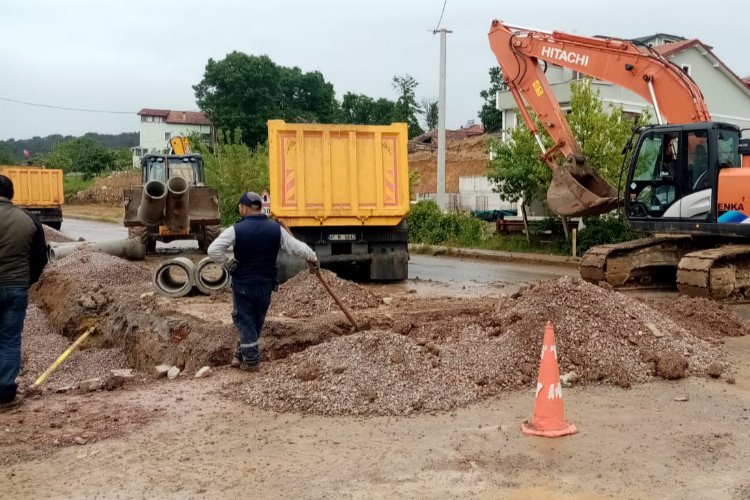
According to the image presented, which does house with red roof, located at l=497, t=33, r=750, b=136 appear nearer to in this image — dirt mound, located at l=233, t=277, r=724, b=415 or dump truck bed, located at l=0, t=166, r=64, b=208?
dump truck bed, located at l=0, t=166, r=64, b=208

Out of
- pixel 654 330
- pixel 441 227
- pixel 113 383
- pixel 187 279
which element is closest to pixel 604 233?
pixel 441 227

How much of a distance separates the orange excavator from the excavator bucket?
2cm

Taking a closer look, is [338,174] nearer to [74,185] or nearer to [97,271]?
[97,271]

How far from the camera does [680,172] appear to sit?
12383mm

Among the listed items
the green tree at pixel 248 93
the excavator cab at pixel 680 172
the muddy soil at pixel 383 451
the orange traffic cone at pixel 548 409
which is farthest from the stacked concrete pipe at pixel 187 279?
the green tree at pixel 248 93

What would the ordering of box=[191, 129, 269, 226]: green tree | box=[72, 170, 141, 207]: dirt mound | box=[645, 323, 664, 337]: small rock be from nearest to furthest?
box=[645, 323, 664, 337]: small rock
box=[191, 129, 269, 226]: green tree
box=[72, 170, 141, 207]: dirt mound

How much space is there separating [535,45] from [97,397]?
11412mm

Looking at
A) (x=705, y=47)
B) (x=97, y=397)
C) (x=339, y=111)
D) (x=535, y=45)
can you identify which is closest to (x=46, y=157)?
(x=339, y=111)

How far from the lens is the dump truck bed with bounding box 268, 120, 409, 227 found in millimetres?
12734

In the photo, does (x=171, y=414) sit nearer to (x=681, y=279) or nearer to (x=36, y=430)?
(x=36, y=430)

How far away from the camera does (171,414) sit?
583cm

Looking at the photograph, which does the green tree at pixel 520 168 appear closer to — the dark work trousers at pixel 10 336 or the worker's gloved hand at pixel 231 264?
the worker's gloved hand at pixel 231 264

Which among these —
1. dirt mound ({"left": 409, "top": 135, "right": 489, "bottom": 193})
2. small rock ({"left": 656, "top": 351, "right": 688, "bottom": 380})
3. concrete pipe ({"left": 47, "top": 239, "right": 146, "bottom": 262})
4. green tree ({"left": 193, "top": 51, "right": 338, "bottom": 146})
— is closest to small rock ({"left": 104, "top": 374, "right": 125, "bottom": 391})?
small rock ({"left": 656, "top": 351, "right": 688, "bottom": 380})

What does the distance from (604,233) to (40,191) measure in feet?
75.8
